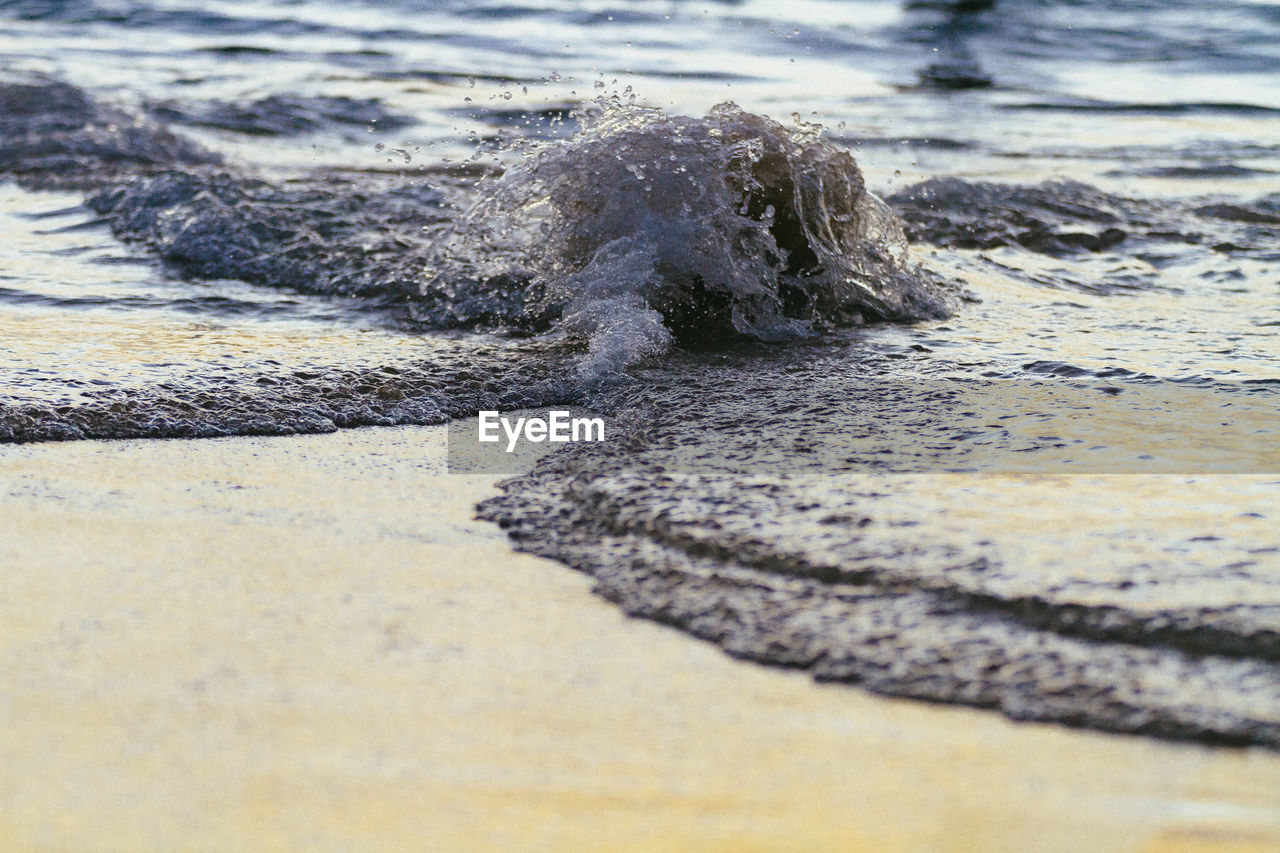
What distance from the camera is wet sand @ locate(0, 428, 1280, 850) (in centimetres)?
123

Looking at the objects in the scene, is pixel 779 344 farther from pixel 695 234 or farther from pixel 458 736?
pixel 458 736

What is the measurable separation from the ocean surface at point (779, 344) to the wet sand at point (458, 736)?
10cm

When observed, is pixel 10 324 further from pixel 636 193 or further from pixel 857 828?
pixel 857 828

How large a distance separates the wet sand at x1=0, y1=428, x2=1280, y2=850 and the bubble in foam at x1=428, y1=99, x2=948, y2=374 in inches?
62.5

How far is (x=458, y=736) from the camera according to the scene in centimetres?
139

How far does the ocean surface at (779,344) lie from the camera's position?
1.68m

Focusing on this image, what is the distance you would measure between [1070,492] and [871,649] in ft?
2.06

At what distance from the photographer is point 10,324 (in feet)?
10.8

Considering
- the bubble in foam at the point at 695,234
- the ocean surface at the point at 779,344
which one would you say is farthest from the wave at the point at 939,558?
the bubble in foam at the point at 695,234

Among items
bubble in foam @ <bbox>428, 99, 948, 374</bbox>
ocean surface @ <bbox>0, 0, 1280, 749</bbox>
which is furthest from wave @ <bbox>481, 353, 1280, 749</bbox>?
bubble in foam @ <bbox>428, 99, 948, 374</bbox>

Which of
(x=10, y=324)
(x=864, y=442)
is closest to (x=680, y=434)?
(x=864, y=442)

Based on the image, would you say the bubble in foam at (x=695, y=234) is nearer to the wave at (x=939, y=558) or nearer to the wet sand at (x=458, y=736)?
the wave at (x=939, y=558)

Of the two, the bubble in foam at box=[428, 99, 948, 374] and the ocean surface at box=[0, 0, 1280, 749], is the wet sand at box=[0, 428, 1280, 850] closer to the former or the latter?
the ocean surface at box=[0, 0, 1280, 749]

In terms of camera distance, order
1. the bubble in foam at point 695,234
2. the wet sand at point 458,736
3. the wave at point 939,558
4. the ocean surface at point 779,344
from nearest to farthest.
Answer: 1. the wet sand at point 458,736
2. the wave at point 939,558
3. the ocean surface at point 779,344
4. the bubble in foam at point 695,234
